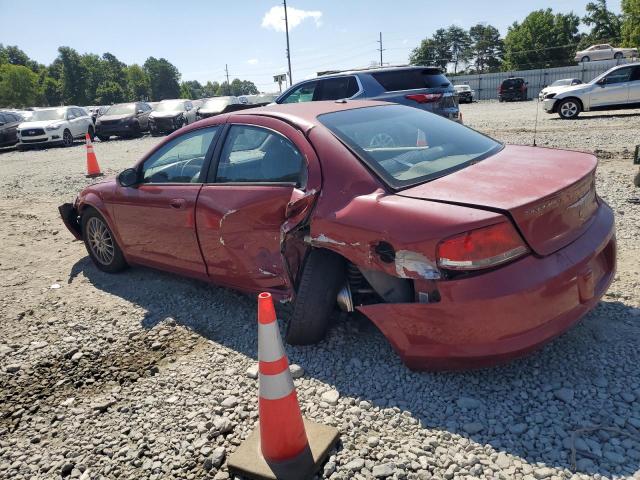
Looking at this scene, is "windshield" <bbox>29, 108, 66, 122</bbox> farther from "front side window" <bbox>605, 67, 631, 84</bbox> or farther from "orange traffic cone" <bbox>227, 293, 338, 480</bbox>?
"orange traffic cone" <bbox>227, 293, 338, 480</bbox>

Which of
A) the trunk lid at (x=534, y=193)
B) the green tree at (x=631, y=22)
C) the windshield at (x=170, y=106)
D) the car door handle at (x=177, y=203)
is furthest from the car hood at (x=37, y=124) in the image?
the green tree at (x=631, y=22)

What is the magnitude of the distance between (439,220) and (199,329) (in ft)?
6.90

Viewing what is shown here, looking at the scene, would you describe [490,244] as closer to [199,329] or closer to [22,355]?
[199,329]

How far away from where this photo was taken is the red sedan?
233 cm

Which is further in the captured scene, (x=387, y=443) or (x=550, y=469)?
(x=387, y=443)

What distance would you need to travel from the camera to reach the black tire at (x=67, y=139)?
19891mm

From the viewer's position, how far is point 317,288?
2.90m

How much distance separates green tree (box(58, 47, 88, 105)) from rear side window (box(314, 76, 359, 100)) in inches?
3506

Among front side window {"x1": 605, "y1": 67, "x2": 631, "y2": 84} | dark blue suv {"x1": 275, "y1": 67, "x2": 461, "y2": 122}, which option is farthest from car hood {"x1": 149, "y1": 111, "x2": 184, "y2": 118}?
front side window {"x1": 605, "y1": 67, "x2": 631, "y2": 84}

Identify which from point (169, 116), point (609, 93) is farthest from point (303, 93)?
point (169, 116)

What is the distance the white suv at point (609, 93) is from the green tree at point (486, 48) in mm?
82491

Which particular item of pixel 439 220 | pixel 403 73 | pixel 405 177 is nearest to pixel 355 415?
pixel 439 220

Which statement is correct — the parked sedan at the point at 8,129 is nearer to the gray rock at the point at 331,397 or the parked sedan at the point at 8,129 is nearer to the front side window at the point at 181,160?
the front side window at the point at 181,160

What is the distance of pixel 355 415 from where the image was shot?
2.51 meters
